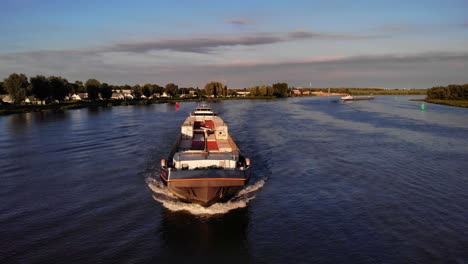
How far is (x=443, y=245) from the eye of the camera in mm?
18766

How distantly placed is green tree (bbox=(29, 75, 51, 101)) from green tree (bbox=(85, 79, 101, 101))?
31757 mm

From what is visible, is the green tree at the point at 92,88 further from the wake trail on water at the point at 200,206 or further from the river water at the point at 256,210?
the wake trail on water at the point at 200,206

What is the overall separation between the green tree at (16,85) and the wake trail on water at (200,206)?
103941mm

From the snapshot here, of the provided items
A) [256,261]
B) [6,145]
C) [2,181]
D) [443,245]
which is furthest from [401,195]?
[6,145]

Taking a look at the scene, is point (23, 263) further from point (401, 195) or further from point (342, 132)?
point (342, 132)

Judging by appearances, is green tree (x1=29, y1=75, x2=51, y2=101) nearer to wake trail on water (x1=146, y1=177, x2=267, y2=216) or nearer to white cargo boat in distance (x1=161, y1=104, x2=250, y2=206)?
wake trail on water (x1=146, y1=177, x2=267, y2=216)

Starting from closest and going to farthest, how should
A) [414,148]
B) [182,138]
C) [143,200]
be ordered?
[143,200] < [182,138] < [414,148]

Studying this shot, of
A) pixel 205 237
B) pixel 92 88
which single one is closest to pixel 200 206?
pixel 205 237

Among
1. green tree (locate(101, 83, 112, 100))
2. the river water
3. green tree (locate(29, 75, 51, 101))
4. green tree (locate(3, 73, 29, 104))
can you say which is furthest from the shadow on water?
green tree (locate(101, 83, 112, 100))

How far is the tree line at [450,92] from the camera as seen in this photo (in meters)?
150

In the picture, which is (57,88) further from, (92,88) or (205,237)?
(205,237)

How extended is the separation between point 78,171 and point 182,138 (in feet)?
36.7

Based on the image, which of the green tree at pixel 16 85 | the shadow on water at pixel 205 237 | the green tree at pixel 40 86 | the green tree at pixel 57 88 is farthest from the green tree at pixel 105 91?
the shadow on water at pixel 205 237

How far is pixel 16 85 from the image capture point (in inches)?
4444
